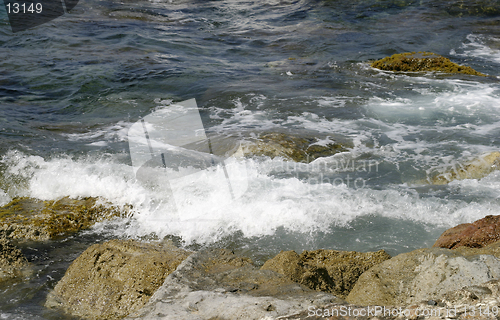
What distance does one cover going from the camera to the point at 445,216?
14.0 feet

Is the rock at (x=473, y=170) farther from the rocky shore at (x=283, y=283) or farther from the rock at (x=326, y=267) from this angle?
the rock at (x=326, y=267)

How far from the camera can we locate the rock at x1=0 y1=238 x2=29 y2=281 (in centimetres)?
326

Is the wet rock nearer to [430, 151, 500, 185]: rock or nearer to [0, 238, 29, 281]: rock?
[430, 151, 500, 185]: rock

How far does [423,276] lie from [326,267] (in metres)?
0.71

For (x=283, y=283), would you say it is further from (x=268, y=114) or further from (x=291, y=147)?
(x=268, y=114)

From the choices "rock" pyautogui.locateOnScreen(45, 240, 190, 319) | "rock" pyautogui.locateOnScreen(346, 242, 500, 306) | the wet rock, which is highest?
the wet rock

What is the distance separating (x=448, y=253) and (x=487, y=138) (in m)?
4.71

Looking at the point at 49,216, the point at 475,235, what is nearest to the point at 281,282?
the point at 475,235

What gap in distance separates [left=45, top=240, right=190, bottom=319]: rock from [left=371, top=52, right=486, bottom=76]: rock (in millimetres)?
8840

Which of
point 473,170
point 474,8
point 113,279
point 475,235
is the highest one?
point 474,8

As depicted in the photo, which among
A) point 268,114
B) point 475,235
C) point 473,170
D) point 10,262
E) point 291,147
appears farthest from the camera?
point 268,114

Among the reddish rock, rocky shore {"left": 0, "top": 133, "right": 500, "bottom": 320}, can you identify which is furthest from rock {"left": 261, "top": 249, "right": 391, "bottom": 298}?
the reddish rock

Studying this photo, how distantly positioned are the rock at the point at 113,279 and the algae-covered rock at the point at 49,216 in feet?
4.10

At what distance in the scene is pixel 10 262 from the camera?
334cm
